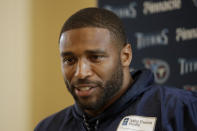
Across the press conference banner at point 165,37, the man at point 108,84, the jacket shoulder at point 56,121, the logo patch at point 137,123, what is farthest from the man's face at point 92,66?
the press conference banner at point 165,37

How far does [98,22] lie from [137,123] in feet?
1.48

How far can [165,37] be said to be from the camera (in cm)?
199

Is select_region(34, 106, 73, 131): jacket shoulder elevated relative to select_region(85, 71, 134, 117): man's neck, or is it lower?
lower

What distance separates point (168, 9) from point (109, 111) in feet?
3.14

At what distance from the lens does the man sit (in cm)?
122

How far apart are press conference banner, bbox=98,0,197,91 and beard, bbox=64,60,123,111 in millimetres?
723

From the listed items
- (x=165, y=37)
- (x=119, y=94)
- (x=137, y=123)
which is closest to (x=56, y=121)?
(x=119, y=94)

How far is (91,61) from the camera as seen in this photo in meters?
1.27

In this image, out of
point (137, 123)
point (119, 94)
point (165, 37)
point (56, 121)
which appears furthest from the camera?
point (165, 37)

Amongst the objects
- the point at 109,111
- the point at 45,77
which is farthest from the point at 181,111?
the point at 45,77

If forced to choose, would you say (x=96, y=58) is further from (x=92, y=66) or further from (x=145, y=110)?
(x=145, y=110)

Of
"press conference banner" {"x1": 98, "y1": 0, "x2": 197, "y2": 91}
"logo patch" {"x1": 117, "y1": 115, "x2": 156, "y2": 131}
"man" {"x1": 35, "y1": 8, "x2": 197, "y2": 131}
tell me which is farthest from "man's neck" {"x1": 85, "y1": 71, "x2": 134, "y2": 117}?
"press conference banner" {"x1": 98, "y1": 0, "x2": 197, "y2": 91}

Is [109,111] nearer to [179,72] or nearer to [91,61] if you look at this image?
[91,61]

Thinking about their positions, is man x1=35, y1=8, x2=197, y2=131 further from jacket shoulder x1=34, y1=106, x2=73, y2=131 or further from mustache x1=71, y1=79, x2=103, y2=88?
jacket shoulder x1=34, y1=106, x2=73, y2=131
